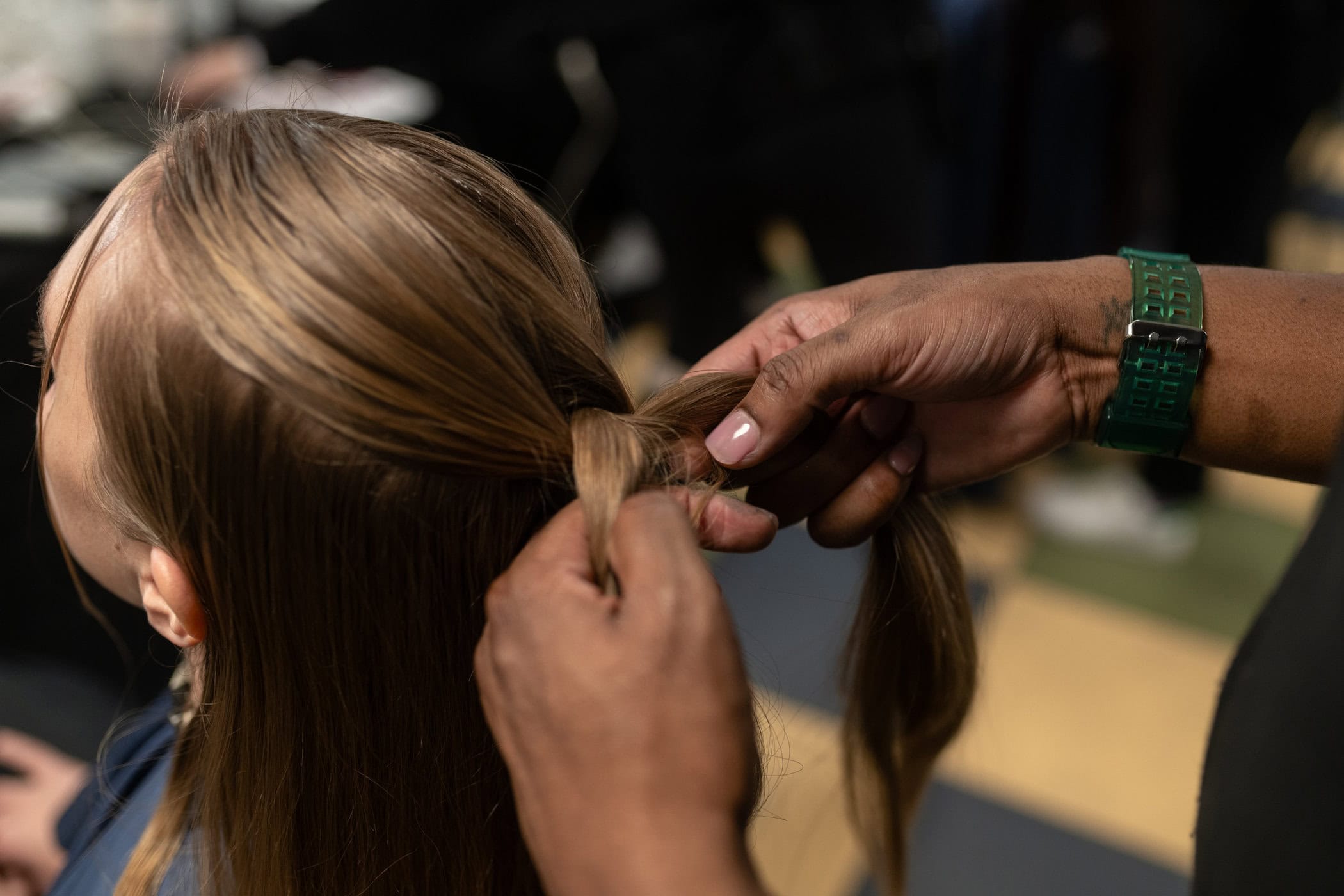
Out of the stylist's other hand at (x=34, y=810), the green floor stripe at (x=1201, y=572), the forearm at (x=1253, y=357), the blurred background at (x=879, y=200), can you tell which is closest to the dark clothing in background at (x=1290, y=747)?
the forearm at (x=1253, y=357)

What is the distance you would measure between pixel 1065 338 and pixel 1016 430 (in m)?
0.09

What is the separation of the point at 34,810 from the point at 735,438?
0.80 meters

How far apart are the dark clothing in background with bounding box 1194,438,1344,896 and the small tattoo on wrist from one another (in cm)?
20

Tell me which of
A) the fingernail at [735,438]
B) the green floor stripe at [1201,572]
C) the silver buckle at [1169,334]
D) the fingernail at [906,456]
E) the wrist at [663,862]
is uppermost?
the fingernail at [735,438]

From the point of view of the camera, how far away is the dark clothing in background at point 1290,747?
22.4 inches

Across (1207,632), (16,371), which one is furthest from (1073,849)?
(16,371)

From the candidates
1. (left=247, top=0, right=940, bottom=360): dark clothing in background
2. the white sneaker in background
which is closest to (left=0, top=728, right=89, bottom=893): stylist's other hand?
(left=247, top=0, right=940, bottom=360): dark clothing in background

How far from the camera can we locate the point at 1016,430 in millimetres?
792

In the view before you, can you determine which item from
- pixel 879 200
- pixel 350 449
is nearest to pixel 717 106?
pixel 879 200

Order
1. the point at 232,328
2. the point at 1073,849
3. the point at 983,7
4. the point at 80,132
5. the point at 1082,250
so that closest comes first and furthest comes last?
the point at 232,328 → the point at 1073,849 → the point at 80,132 → the point at 983,7 → the point at 1082,250

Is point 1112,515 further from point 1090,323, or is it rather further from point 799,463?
point 799,463

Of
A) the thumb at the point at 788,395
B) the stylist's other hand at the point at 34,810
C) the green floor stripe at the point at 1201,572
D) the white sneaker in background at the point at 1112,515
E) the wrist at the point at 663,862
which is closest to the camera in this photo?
the wrist at the point at 663,862

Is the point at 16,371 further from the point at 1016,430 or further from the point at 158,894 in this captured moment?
the point at 1016,430

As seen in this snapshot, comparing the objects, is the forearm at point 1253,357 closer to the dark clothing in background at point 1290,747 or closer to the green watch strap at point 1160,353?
the green watch strap at point 1160,353
